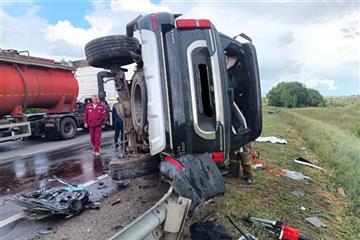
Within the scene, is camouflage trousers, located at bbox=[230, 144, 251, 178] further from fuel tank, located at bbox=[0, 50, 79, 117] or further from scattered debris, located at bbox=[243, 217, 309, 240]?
fuel tank, located at bbox=[0, 50, 79, 117]

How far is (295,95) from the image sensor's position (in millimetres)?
56125

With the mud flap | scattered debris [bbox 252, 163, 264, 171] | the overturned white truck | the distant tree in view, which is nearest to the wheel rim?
the overturned white truck

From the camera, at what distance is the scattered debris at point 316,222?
3.85 meters

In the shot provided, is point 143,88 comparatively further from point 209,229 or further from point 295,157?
point 295,157

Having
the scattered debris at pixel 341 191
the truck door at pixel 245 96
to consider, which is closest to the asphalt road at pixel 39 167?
the truck door at pixel 245 96

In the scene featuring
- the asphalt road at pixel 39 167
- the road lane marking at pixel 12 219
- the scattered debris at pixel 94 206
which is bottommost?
the road lane marking at pixel 12 219

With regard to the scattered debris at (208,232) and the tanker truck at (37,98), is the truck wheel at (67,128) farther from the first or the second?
the scattered debris at (208,232)

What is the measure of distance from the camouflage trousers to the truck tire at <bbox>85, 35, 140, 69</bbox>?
2211 mm

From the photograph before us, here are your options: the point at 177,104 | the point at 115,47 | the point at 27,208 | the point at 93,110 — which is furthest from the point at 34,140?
the point at 177,104

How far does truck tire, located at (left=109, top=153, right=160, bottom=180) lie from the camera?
3.26m

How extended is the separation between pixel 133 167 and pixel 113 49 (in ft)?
4.56

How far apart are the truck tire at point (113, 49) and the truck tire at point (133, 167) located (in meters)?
Answer: 1.17

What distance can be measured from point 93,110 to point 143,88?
16.0 feet

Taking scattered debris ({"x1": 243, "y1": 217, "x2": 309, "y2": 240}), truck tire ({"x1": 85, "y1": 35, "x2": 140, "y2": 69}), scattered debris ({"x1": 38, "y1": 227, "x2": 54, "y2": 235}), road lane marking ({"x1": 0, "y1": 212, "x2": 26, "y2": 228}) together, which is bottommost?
scattered debris ({"x1": 243, "y1": 217, "x2": 309, "y2": 240})
